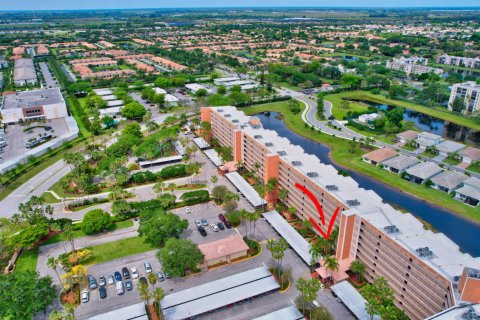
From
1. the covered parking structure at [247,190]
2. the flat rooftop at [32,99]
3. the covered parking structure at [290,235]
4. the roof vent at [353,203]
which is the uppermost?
the roof vent at [353,203]

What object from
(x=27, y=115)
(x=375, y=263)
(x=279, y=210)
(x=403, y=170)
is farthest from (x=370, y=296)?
(x=27, y=115)

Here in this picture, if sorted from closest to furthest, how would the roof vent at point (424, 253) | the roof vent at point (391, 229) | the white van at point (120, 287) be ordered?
the roof vent at point (424, 253) → the roof vent at point (391, 229) → the white van at point (120, 287)

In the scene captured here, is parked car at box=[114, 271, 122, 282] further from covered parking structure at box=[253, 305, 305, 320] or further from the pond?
the pond

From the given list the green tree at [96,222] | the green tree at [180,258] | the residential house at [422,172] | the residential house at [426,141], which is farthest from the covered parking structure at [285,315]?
the residential house at [426,141]

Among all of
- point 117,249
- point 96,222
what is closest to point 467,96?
point 117,249

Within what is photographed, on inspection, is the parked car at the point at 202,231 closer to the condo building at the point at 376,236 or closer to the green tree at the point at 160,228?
the green tree at the point at 160,228

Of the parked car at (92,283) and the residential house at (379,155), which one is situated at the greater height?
the residential house at (379,155)

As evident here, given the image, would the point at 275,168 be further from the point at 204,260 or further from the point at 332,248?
the point at 204,260
